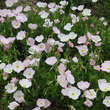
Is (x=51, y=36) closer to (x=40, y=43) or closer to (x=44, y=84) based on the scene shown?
(x=40, y=43)

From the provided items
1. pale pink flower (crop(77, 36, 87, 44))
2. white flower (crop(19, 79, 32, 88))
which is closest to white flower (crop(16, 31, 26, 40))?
pale pink flower (crop(77, 36, 87, 44))

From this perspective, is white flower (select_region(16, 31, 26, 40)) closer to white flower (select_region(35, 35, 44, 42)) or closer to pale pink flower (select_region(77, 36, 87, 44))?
white flower (select_region(35, 35, 44, 42))

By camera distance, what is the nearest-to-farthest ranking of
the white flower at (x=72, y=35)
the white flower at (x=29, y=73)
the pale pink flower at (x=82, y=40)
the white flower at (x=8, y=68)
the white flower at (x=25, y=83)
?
the white flower at (x=25, y=83)
the white flower at (x=29, y=73)
the white flower at (x=8, y=68)
the pale pink flower at (x=82, y=40)
the white flower at (x=72, y=35)

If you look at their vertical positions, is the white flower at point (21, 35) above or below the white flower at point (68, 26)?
below

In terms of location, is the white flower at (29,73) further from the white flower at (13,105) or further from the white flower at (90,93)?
the white flower at (90,93)

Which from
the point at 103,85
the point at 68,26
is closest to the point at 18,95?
the point at 103,85

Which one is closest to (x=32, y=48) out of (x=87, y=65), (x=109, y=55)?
(x=87, y=65)

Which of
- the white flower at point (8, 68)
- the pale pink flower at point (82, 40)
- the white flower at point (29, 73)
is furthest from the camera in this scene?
the pale pink flower at point (82, 40)

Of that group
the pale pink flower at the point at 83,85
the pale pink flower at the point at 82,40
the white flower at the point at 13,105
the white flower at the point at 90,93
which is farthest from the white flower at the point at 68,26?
the white flower at the point at 13,105

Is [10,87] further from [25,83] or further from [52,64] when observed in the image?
[52,64]
